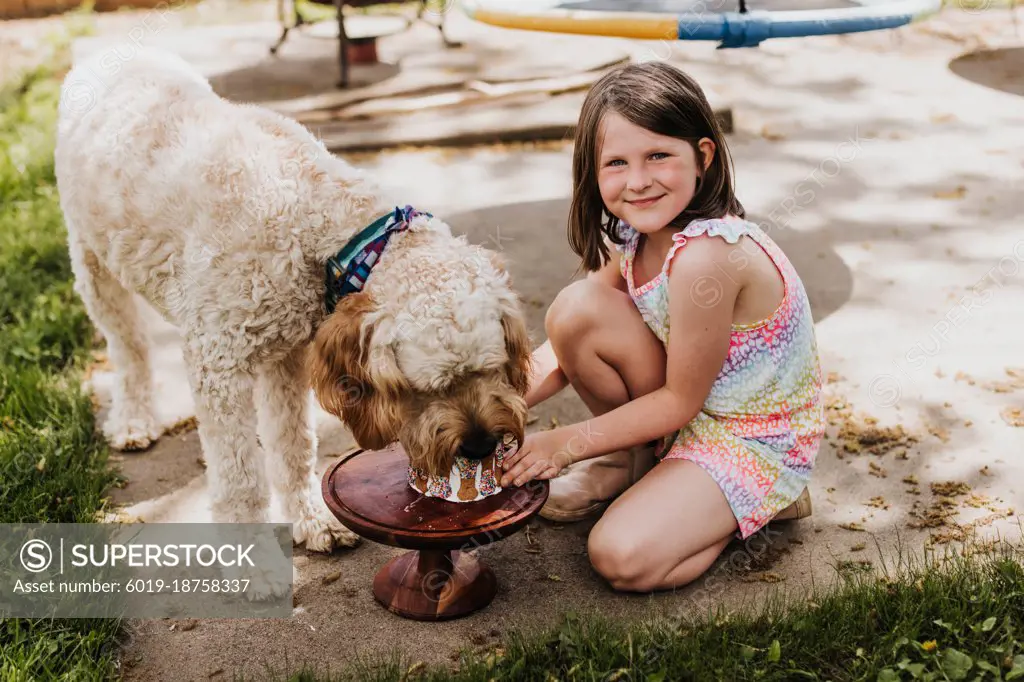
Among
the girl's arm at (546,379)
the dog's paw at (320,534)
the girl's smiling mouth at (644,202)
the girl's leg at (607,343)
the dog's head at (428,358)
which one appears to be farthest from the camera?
the girl's arm at (546,379)

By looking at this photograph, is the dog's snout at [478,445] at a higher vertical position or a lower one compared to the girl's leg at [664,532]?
higher

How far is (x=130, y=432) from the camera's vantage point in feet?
13.3

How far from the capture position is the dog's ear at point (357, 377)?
2525 millimetres

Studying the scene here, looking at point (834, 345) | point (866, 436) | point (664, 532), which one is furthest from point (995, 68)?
point (664, 532)

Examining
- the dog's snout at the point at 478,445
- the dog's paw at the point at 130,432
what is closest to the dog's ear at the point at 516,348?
the dog's snout at the point at 478,445

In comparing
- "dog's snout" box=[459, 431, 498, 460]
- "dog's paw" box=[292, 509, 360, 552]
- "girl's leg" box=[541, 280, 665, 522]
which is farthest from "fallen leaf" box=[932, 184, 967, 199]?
"dog's snout" box=[459, 431, 498, 460]

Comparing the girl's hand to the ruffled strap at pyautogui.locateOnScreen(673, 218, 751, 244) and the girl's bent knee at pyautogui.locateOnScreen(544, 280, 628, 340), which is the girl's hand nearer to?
the girl's bent knee at pyautogui.locateOnScreen(544, 280, 628, 340)

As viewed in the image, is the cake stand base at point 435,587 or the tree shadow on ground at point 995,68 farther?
the tree shadow on ground at point 995,68

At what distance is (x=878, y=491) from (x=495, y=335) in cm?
172

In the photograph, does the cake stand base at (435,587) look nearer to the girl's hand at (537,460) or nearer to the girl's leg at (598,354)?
the girl's hand at (537,460)

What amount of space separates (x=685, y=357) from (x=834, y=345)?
70.4 inches

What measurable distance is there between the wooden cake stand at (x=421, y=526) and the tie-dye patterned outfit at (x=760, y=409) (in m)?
0.59

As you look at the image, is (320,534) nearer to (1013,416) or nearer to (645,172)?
(645,172)

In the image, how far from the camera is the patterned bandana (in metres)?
2.74
